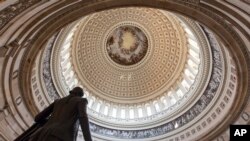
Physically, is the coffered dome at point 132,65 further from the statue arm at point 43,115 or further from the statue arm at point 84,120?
the statue arm at point 84,120

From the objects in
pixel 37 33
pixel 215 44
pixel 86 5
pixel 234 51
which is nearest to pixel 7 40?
pixel 37 33

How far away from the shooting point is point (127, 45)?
2355 cm

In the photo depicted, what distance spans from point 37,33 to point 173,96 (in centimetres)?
1108

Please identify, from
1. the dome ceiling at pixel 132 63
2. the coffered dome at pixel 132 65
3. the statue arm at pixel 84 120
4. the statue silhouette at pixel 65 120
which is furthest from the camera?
the dome ceiling at pixel 132 63

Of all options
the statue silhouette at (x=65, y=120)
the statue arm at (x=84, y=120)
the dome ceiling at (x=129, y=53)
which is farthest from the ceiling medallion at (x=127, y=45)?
the statue arm at (x=84, y=120)

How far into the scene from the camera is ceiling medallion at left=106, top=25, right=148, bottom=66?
899 inches

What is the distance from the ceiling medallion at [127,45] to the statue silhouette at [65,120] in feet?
55.9

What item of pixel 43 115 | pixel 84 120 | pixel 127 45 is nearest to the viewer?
pixel 84 120

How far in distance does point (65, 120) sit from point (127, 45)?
18512 millimetres

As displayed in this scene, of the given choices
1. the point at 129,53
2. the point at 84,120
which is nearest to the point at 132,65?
the point at 129,53

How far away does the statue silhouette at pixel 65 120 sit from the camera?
4789 millimetres

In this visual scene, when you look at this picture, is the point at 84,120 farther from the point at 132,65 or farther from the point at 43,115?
the point at 132,65

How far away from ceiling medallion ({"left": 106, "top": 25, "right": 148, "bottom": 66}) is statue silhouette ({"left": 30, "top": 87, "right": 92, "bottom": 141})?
1703 centimetres

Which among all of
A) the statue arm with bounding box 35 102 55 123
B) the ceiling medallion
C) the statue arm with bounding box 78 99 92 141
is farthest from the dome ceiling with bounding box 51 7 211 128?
the statue arm with bounding box 78 99 92 141
